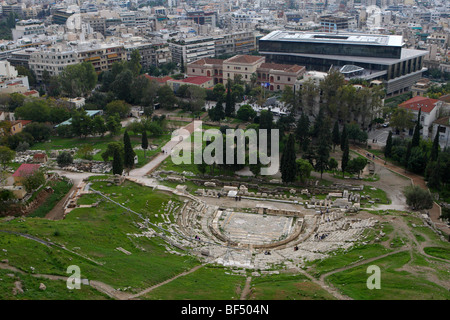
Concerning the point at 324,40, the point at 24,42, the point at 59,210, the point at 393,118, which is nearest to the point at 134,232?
the point at 59,210

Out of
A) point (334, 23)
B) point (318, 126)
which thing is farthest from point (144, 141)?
point (334, 23)

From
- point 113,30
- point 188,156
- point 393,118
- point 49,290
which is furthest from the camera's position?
point 113,30

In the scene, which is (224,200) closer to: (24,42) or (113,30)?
(24,42)

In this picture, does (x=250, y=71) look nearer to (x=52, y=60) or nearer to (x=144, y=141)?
(x=52, y=60)

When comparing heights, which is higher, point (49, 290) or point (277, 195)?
point (49, 290)

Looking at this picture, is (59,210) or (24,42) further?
(24,42)

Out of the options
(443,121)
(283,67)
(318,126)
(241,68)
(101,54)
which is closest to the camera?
(443,121)

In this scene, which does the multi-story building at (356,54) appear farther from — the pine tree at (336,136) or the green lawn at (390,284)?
→ the green lawn at (390,284)
